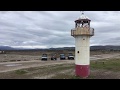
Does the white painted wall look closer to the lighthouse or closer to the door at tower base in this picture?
the lighthouse

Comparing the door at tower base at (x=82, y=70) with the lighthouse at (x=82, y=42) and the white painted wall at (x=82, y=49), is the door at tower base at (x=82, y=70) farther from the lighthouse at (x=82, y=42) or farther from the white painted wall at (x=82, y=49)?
the white painted wall at (x=82, y=49)

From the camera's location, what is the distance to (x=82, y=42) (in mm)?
14602

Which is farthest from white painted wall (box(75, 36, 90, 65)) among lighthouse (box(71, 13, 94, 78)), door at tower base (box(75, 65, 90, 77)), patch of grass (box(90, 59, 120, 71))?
patch of grass (box(90, 59, 120, 71))

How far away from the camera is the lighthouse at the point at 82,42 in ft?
47.2

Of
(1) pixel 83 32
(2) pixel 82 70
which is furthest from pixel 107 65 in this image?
(1) pixel 83 32

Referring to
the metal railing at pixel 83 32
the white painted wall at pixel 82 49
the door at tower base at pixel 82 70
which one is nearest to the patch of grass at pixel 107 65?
the door at tower base at pixel 82 70

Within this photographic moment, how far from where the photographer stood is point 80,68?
14477 mm

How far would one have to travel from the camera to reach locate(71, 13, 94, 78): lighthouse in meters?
14.4

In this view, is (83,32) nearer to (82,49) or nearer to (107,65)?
(82,49)

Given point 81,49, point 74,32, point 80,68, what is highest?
point 74,32

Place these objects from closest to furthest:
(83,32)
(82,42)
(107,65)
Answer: (83,32) < (82,42) < (107,65)
